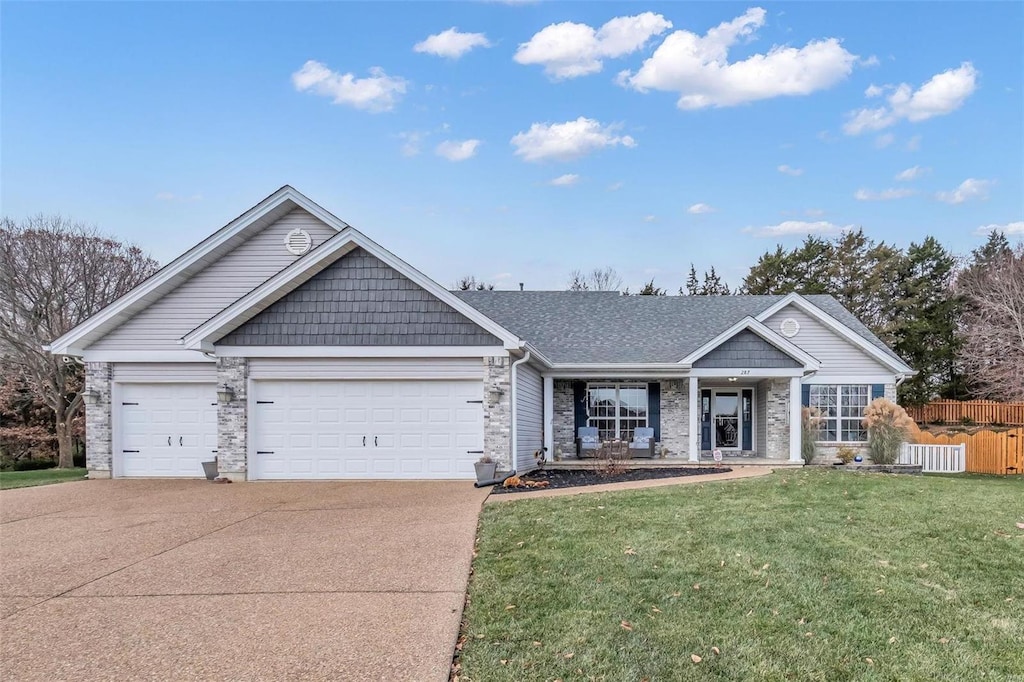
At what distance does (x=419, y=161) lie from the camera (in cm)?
1938

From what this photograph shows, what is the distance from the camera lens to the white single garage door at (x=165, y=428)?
12945mm

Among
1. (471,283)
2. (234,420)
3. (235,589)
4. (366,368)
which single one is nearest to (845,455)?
(366,368)

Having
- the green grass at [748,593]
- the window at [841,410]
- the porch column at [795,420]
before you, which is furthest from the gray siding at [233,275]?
the window at [841,410]

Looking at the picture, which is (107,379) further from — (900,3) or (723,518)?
(900,3)

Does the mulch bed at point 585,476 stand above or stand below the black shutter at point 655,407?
below

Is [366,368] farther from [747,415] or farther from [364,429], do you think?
[747,415]

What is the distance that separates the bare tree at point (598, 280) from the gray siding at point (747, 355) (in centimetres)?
2945

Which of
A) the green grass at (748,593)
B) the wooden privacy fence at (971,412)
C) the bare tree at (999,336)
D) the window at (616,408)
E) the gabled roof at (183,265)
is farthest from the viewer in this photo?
the wooden privacy fence at (971,412)

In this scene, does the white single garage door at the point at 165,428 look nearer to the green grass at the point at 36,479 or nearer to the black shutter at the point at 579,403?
the green grass at the point at 36,479

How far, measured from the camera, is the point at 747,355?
49.0 feet

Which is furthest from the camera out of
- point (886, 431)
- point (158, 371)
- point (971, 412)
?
point (971, 412)

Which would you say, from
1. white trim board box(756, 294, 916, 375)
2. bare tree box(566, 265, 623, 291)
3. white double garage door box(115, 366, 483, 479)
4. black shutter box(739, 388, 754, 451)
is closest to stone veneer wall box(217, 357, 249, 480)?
white double garage door box(115, 366, 483, 479)

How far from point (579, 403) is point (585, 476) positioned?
395cm

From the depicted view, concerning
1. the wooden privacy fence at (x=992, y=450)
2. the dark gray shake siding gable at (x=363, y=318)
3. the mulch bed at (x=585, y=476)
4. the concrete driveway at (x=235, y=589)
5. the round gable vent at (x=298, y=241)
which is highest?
the round gable vent at (x=298, y=241)
